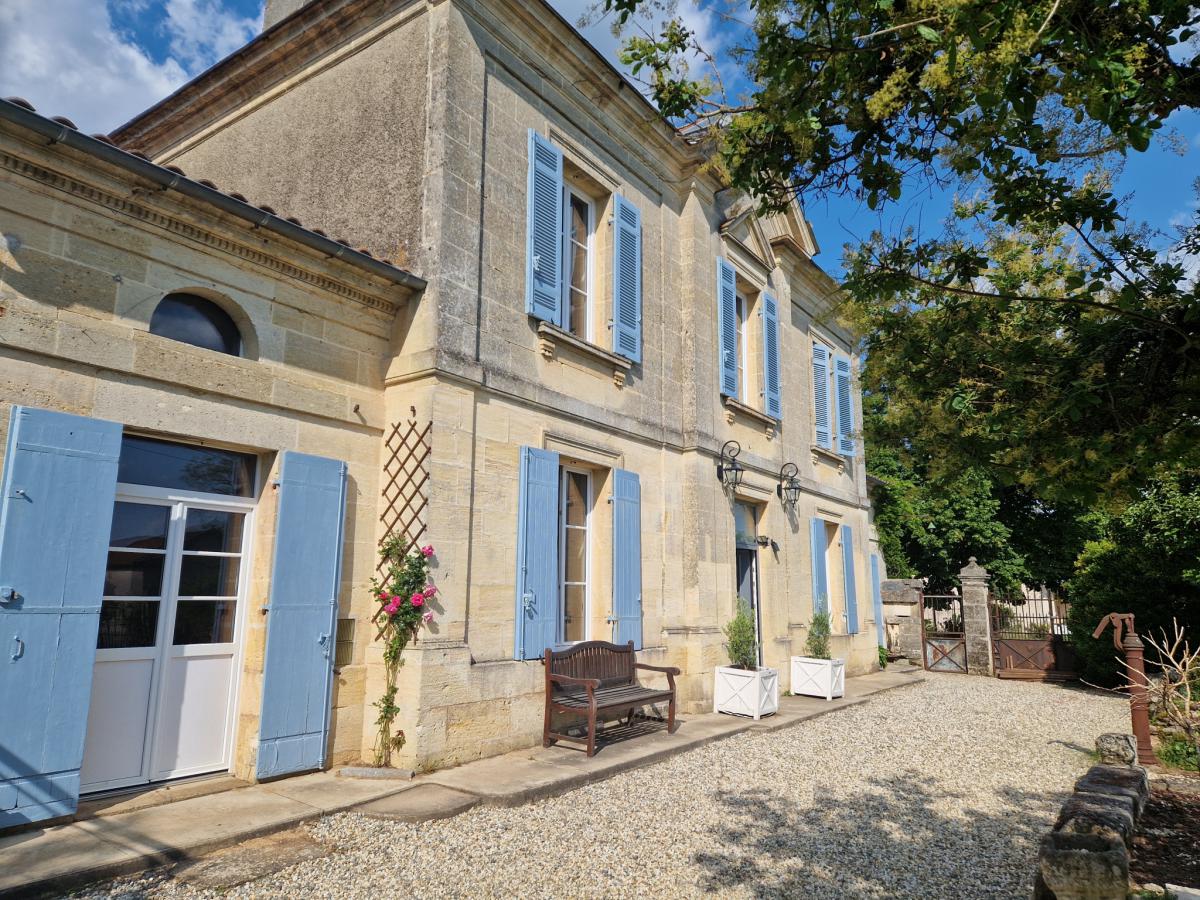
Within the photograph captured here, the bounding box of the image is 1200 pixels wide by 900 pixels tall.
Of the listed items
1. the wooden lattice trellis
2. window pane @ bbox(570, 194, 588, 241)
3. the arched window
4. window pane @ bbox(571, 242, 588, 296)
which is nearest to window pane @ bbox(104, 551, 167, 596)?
the arched window

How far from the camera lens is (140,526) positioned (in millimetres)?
5000

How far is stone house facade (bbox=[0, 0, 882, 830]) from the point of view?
5.95 metres

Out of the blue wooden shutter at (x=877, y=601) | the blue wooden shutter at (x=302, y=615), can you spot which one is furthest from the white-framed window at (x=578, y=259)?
the blue wooden shutter at (x=877, y=601)

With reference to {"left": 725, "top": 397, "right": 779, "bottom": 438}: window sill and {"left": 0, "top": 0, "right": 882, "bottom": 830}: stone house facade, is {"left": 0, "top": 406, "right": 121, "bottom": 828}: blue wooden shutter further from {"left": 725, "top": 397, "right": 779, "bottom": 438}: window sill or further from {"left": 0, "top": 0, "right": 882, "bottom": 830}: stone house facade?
{"left": 725, "top": 397, "right": 779, "bottom": 438}: window sill

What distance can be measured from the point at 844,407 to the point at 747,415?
416cm

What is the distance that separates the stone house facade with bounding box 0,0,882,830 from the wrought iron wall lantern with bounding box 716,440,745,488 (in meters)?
0.09

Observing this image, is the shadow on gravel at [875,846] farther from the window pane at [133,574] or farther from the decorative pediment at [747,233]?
the decorative pediment at [747,233]

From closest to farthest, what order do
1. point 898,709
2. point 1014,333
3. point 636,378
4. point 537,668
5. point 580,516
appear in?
1. point 1014,333
2. point 537,668
3. point 580,516
4. point 636,378
5. point 898,709

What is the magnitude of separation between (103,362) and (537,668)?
13.1 feet

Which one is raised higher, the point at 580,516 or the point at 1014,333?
the point at 1014,333

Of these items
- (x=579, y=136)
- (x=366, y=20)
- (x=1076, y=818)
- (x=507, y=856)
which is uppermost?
(x=366, y=20)

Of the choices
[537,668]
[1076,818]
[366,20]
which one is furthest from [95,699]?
[366,20]

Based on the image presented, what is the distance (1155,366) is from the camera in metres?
3.79

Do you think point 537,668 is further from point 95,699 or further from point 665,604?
point 95,699
